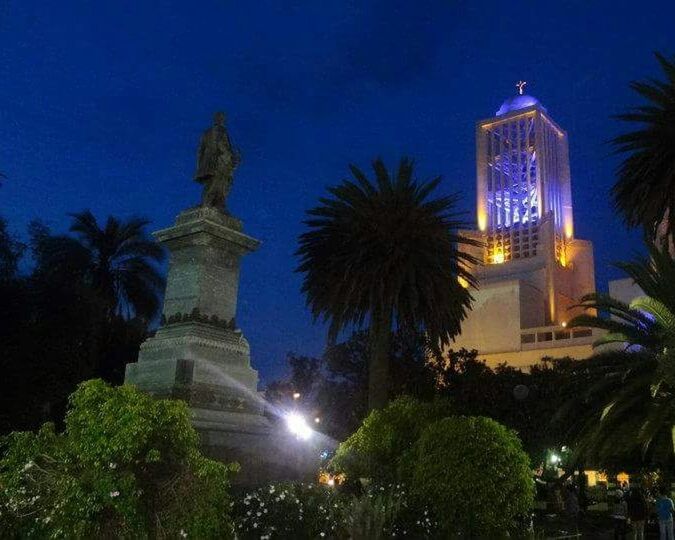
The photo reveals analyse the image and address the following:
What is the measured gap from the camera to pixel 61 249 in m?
26.3

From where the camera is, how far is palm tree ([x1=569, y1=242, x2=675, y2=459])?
1658 centimetres

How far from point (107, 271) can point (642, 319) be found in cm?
2018

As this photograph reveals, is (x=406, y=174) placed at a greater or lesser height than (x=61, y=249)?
greater

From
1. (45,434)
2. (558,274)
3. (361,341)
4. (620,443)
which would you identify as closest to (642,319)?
(620,443)

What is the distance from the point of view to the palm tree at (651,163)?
18.0 meters

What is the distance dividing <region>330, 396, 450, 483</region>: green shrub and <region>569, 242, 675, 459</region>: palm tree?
466 centimetres

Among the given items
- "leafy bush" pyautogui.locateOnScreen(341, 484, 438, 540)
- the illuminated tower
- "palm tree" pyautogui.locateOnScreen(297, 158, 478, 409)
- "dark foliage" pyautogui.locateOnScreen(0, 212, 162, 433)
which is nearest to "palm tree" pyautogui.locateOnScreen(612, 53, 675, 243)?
"palm tree" pyautogui.locateOnScreen(297, 158, 478, 409)

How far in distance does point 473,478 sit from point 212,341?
16.5 ft

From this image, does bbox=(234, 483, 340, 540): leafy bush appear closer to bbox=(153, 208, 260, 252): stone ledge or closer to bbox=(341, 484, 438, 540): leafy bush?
bbox=(341, 484, 438, 540): leafy bush

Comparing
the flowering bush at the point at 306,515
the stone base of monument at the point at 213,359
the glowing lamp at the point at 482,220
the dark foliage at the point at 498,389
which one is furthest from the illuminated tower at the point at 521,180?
the flowering bush at the point at 306,515

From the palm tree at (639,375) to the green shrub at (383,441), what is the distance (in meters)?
4.66

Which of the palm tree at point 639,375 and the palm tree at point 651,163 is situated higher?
the palm tree at point 651,163

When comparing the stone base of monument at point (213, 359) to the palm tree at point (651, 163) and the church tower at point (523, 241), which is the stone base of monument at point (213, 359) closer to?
the palm tree at point (651, 163)

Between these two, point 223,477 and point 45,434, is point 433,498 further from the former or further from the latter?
point 45,434
